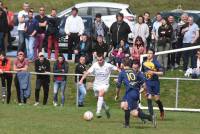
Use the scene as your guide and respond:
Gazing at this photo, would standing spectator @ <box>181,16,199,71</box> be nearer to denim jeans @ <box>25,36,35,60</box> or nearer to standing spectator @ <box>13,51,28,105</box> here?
denim jeans @ <box>25,36,35,60</box>

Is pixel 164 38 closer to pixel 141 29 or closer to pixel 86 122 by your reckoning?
pixel 141 29

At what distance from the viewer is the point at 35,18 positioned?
3017cm

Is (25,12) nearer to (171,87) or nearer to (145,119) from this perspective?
(171,87)

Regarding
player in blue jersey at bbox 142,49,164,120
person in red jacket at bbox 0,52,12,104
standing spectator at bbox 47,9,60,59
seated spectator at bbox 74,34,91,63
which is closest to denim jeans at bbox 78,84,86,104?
person in red jacket at bbox 0,52,12,104

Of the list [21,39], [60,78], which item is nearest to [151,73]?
[60,78]

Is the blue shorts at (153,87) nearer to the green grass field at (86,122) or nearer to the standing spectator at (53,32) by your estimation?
the green grass field at (86,122)

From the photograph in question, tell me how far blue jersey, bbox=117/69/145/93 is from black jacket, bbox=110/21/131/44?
30.4ft

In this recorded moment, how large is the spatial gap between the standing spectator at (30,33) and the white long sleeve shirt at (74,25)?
124 cm

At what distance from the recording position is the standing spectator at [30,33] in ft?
98.7

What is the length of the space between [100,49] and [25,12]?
14.2 ft

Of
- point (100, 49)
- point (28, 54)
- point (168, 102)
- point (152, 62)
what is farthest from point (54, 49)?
point (152, 62)

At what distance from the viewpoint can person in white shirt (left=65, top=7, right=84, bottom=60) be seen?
30.2 m

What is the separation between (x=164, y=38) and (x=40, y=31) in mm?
4852

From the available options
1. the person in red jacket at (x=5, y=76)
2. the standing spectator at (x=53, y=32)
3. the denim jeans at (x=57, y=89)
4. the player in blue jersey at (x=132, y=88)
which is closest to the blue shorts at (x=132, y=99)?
the player in blue jersey at (x=132, y=88)
